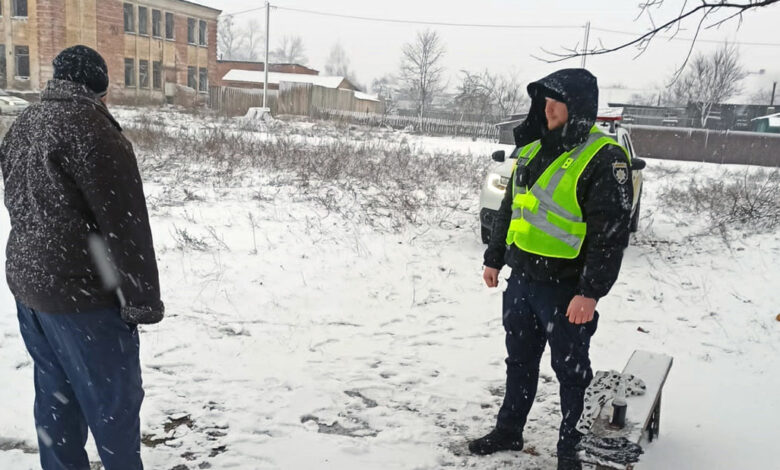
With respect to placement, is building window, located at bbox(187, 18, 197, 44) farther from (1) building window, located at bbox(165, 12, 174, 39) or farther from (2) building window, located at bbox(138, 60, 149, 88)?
(2) building window, located at bbox(138, 60, 149, 88)

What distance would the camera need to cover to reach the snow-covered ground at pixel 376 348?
323 centimetres

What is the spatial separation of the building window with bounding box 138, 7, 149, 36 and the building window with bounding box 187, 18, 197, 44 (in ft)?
12.9

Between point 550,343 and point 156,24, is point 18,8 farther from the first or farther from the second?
point 550,343

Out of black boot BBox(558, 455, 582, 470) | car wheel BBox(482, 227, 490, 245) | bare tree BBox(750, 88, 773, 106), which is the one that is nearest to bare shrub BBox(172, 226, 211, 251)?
car wheel BBox(482, 227, 490, 245)

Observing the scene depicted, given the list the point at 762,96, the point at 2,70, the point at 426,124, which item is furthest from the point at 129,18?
the point at 762,96

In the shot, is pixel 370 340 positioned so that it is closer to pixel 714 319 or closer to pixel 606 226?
pixel 606 226

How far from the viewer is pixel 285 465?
3020mm

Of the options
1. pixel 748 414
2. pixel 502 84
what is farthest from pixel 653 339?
pixel 502 84

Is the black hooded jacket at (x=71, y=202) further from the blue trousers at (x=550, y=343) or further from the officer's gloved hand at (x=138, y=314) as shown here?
the blue trousers at (x=550, y=343)

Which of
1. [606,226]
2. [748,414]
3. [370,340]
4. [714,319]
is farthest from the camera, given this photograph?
[714,319]

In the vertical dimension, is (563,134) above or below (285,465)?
above

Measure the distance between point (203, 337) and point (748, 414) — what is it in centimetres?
391

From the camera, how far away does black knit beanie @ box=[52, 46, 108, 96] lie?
2076 millimetres

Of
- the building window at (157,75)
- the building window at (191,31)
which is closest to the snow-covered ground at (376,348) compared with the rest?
the building window at (157,75)
